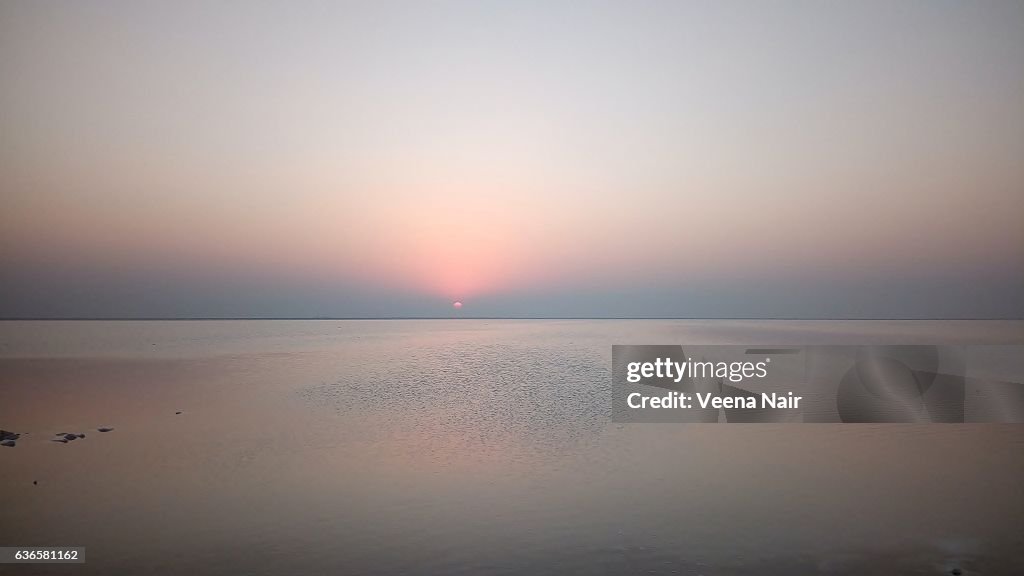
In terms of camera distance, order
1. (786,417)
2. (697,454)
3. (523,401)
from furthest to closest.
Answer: (523,401)
(786,417)
(697,454)

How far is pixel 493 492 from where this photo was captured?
20016 mm

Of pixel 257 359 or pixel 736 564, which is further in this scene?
pixel 257 359

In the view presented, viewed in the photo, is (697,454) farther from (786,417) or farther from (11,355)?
(11,355)

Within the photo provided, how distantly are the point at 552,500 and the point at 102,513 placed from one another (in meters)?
13.1

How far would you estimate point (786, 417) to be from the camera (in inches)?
1332

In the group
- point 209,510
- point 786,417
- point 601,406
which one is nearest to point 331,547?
point 209,510

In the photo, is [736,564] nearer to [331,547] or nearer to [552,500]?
[552,500]

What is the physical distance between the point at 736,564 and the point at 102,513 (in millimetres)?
17351

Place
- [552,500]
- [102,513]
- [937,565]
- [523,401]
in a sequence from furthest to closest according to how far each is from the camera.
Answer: [523,401] → [552,500] → [102,513] → [937,565]

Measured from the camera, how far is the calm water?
14.6m

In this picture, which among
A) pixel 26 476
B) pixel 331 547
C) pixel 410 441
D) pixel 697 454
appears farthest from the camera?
pixel 410 441

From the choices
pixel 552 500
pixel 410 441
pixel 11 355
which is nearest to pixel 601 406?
pixel 410 441

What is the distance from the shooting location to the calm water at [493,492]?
574 inches

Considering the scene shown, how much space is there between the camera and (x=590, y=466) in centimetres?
2317
